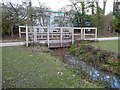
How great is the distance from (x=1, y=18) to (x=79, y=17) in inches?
474

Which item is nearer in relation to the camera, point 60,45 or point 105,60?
point 105,60

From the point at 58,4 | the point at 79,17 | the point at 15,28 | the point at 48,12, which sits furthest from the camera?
the point at 79,17

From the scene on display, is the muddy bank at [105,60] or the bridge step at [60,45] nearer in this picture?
the muddy bank at [105,60]

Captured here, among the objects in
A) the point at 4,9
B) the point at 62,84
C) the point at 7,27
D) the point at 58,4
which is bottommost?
the point at 62,84

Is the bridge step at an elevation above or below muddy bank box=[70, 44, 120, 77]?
above

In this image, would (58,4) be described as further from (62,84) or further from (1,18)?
(62,84)

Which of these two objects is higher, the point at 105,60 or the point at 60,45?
the point at 60,45

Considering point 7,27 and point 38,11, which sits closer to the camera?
point 7,27

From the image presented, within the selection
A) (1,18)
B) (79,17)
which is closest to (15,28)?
(1,18)

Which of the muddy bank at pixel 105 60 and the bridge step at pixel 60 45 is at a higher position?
the bridge step at pixel 60 45

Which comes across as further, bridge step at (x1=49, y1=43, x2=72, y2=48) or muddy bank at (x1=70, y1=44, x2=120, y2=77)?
bridge step at (x1=49, y1=43, x2=72, y2=48)

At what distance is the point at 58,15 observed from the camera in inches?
728

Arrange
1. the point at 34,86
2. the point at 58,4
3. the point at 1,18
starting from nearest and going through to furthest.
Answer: the point at 34,86 < the point at 1,18 < the point at 58,4

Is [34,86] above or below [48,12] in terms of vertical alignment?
below
